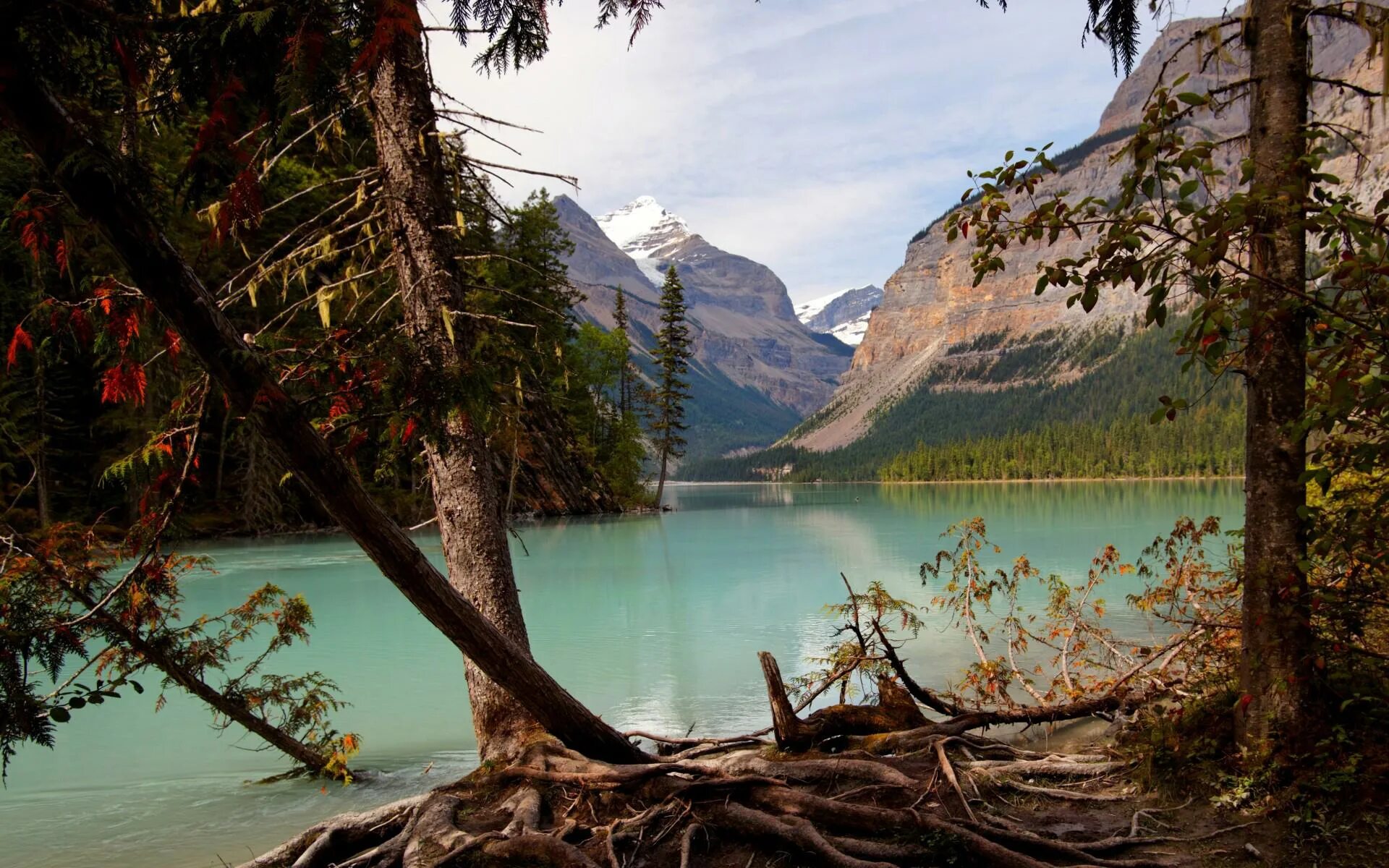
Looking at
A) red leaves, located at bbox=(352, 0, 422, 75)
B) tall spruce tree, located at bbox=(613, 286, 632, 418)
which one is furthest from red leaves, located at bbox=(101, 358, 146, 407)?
tall spruce tree, located at bbox=(613, 286, 632, 418)

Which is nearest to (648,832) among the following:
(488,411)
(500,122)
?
(488,411)

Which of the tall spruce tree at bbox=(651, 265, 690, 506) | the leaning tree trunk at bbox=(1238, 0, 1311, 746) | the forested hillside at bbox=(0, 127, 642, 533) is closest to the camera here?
the forested hillside at bbox=(0, 127, 642, 533)

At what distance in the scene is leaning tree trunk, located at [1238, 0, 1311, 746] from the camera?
10.2 ft

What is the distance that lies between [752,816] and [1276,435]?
275 centimetres

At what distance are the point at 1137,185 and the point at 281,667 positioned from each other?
A: 1166 cm

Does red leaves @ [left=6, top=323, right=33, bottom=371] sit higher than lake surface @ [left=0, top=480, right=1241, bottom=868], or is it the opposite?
red leaves @ [left=6, top=323, right=33, bottom=371]

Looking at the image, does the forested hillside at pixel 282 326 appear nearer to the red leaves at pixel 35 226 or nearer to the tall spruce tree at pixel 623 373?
the red leaves at pixel 35 226

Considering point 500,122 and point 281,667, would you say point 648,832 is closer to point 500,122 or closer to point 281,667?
point 500,122

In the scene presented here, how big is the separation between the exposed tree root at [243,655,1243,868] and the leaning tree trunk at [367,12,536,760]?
555 mm

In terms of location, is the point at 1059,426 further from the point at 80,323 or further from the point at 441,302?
the point at 80,323

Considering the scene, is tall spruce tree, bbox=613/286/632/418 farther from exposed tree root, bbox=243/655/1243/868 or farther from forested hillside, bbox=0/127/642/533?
exposed tree root, bbox=243/655/1243/868

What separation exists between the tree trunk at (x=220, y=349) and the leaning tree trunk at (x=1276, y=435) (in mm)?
3259

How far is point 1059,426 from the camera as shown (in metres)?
119

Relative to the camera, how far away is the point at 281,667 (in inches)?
426
